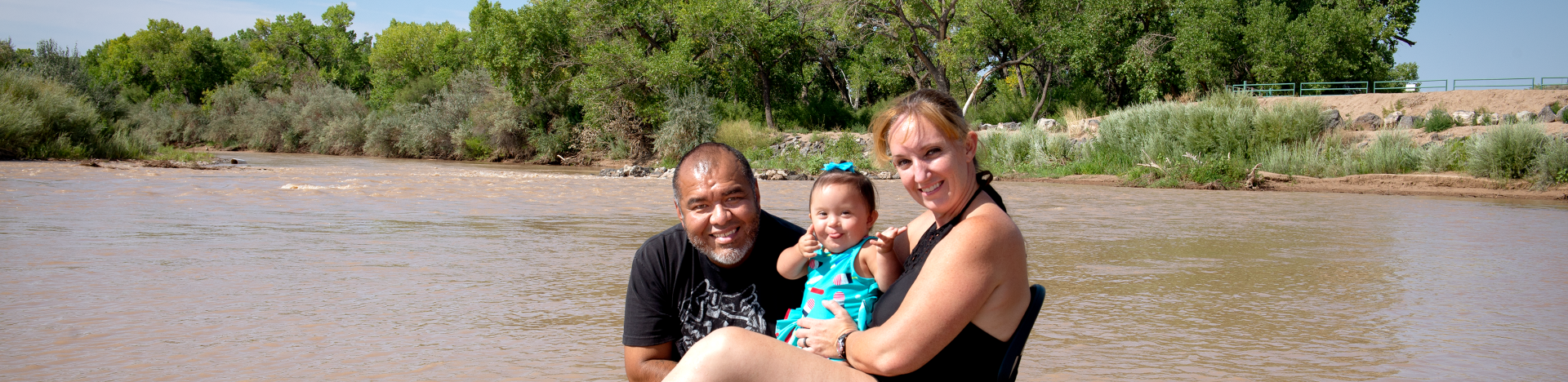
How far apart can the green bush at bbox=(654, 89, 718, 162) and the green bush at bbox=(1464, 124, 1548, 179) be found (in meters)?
19.8

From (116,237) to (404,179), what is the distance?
398 inches

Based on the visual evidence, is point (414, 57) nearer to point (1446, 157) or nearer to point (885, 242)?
point (1446, 157)

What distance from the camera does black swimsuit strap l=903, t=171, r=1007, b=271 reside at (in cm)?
215

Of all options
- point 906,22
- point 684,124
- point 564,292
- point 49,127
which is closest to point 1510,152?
point 564,292

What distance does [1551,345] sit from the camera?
4.38 meters

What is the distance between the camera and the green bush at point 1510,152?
15.6 m

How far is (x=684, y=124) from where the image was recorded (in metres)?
29.4

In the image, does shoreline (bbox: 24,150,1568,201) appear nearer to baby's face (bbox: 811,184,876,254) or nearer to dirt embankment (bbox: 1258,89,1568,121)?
dirt embankment (bbox: 1258,89,1568,121)

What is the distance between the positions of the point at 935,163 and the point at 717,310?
2.74 feet

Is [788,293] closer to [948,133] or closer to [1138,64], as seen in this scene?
[948,133]

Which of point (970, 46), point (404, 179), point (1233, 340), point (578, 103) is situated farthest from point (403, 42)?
point (1233, 340)

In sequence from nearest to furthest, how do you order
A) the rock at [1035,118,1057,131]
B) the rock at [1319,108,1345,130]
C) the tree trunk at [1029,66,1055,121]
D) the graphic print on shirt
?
the graphic print on shirt
the rock at [1319,108,1345,130]
the rock at [1035,118,1057,131]
the tree trunk at [1029,66,1055,121]

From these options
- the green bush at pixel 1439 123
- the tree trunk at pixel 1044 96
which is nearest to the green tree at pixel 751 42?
the tree trunk at pixel 1044 96

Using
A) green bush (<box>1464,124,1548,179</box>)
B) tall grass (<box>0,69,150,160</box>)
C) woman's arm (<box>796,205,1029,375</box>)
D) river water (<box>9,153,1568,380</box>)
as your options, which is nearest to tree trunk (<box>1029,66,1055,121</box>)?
green bush (<box>1464,124,1548,179</box>)
